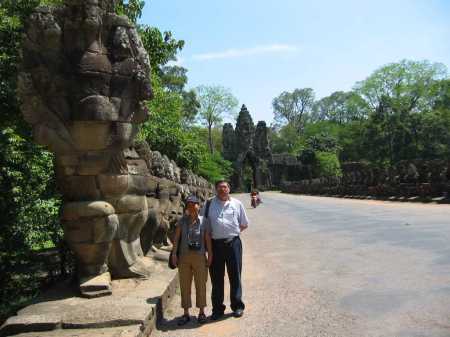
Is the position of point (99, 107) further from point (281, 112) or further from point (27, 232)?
point (281, 112)

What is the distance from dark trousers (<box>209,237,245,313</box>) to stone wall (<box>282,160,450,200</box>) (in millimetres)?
17959

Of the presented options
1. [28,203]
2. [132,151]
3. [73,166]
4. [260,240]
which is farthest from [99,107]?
[260,240]

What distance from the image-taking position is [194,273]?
16.6 feet

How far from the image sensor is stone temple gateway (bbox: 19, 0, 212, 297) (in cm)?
490

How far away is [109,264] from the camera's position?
5453 mm

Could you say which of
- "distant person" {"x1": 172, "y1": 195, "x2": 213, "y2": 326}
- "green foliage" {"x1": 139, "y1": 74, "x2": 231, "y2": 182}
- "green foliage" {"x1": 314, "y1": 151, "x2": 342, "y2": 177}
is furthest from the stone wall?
"green foliage" {"x1": 314, "y1": 151, "x2": 342, "y2": 177}

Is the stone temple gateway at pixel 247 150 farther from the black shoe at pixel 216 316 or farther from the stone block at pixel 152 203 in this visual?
the black shoe at pixel 216 316

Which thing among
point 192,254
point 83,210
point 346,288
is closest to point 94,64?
point 83,210

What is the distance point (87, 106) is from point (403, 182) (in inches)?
956

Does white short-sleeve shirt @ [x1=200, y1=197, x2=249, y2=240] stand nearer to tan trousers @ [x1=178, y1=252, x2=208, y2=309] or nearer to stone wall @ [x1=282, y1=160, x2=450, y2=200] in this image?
tan trousers @ [x1=178, y1=252, x2=208, y2=309]

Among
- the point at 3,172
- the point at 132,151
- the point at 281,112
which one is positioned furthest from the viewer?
the point at 281,112

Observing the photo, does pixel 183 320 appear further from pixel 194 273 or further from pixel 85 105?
pixel 85 105

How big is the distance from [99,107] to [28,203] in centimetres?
468

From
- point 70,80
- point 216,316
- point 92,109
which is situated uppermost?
point 70,80
